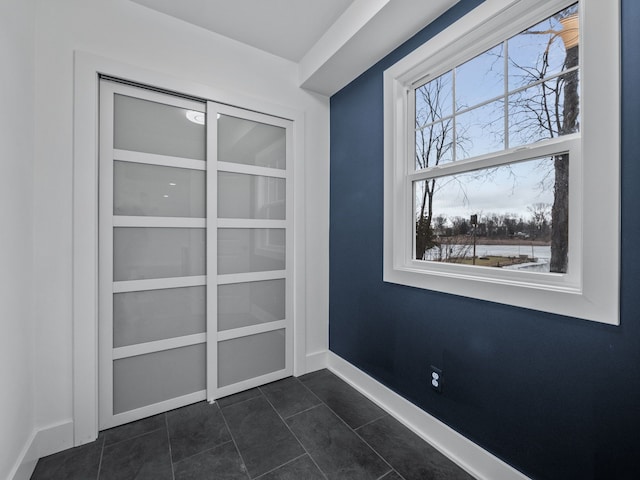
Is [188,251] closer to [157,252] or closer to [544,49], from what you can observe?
[157,252]

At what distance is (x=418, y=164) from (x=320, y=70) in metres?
1.13

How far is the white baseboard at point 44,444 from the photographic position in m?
1.49

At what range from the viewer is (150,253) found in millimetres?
2016

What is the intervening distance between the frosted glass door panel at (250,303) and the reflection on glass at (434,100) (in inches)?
67.1

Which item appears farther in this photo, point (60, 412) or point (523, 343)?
point (60, 412)

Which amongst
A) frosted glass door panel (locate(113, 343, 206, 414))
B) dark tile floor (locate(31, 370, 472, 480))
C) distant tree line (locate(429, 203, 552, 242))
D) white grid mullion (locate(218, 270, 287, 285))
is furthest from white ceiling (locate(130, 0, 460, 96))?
dark tile floor (locate(31, 370, 472, 480))

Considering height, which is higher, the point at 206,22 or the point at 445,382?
the point at 206,22

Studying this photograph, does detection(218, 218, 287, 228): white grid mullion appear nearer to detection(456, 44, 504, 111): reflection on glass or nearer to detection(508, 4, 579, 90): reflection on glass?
detection(456, 44, 504, 111): reflection on glass

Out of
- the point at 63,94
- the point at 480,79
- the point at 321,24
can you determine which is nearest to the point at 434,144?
the point at 480,79

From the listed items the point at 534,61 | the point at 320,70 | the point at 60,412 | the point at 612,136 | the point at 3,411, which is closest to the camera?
the point at 612,136

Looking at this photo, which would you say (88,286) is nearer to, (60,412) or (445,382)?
(60,412)

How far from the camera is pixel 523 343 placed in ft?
4.45

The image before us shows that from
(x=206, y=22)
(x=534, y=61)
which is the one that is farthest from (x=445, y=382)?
(x=206, y=22)

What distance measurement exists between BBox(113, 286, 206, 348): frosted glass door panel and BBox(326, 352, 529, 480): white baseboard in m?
1.35
